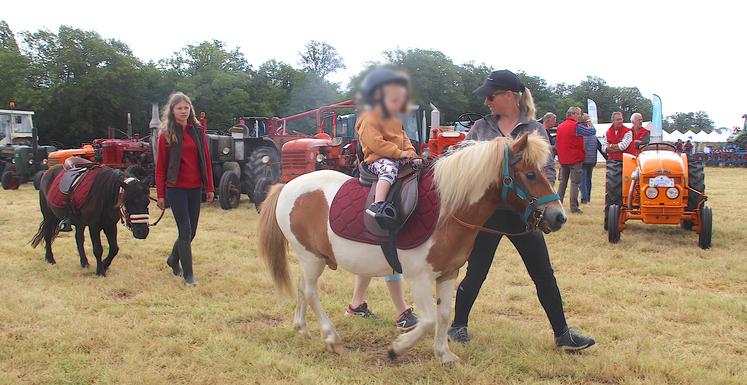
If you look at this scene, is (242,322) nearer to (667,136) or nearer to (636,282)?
(636,282)

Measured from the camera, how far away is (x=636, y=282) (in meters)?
5.16

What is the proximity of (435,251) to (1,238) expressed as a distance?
24.3ft

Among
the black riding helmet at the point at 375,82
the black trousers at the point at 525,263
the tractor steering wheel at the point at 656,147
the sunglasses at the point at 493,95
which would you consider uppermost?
the sunglasses at the point at 493,95

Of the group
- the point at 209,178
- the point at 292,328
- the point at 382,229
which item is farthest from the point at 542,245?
the point at 209,178

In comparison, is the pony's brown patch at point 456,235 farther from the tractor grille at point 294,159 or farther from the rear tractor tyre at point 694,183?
the tractor grille at point 294,159

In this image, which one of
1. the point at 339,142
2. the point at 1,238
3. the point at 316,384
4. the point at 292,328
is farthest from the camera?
the point at 339,142

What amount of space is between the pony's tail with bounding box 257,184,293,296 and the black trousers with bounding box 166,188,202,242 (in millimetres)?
1371

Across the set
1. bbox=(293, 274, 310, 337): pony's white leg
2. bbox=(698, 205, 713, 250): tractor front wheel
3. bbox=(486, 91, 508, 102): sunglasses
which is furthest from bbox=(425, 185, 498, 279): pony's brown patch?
bbox=(698, 205, 713, 250): tractor front wheel

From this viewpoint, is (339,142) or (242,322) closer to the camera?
(242,322)

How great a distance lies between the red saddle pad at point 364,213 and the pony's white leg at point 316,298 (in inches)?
18.2

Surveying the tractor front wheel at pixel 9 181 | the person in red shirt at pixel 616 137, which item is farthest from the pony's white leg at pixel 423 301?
the tractor front wheel at pixel 9 181

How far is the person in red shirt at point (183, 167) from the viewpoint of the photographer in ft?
16.2

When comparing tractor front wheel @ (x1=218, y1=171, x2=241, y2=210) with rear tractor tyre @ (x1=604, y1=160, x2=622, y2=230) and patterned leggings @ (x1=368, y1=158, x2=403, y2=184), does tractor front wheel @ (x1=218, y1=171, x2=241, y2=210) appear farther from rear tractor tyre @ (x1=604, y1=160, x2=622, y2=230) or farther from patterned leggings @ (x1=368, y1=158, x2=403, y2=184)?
patterned leggings @ (x1=368, y1=158, x2=403, y2=184)

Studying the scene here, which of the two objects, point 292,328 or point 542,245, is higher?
point 542,245
